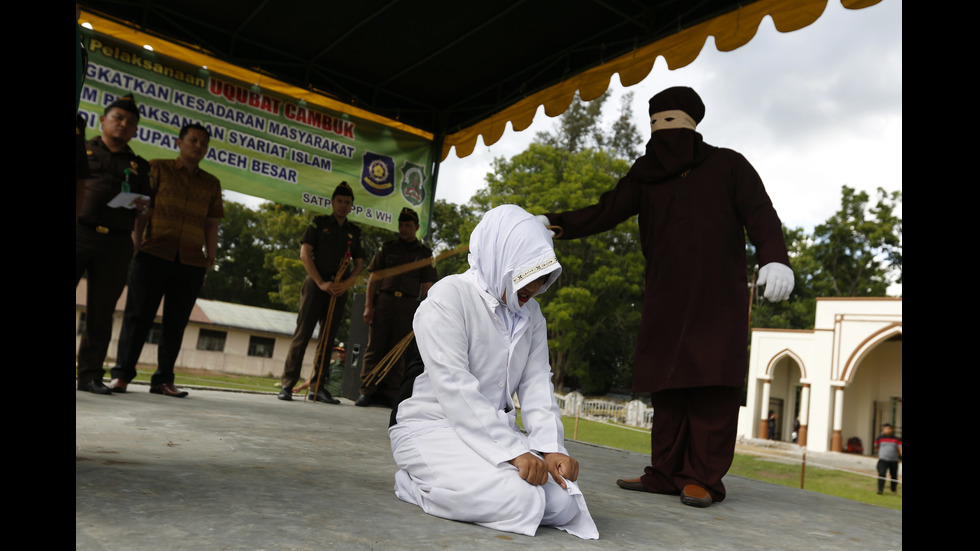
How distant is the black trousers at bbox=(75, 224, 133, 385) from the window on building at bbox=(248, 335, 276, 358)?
84.0 ft

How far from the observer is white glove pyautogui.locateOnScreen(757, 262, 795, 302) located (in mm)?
3021

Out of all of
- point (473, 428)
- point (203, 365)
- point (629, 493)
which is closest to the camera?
point (473, 428)

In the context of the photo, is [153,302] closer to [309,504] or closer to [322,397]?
[322,397]

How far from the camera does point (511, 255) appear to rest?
2240mm

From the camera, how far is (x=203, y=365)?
2780cm

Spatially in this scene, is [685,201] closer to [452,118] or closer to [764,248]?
[764,248]

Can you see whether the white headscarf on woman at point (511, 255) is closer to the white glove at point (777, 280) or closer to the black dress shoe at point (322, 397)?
the white glove at point (777, 280)

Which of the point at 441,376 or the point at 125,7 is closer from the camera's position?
the point at 441,376

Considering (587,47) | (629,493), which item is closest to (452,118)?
(587,47)

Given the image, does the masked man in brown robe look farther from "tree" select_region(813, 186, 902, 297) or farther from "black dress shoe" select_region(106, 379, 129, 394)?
"tree" select_region(813, 186, 902, 297)

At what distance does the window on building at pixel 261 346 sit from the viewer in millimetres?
29430
